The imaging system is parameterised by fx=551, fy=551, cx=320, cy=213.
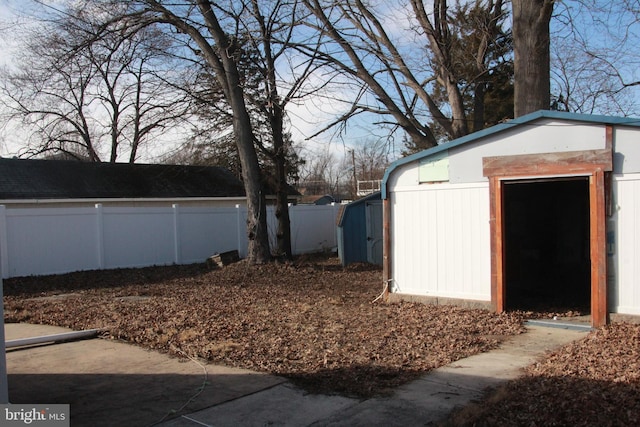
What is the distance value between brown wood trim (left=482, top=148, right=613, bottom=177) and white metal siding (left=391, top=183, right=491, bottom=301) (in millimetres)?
414

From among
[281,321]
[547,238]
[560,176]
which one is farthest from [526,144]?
[547,238]

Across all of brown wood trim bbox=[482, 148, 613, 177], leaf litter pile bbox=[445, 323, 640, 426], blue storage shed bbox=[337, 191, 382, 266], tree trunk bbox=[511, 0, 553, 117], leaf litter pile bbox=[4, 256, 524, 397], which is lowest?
leaf litter pile bbox=[4, 256, 524, 397]

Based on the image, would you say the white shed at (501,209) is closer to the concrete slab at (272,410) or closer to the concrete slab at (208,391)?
the concrete slab at (208,391)

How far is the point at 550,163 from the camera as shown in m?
8.51

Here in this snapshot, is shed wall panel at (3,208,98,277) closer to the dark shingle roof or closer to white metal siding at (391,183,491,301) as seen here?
the dark shingle roof

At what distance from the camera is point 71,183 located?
21.8 metres

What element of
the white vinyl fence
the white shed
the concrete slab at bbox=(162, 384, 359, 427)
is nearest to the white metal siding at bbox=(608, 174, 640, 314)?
the white shed

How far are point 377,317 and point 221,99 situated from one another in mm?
9886

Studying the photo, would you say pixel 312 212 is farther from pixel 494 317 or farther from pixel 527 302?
pixel 494 317

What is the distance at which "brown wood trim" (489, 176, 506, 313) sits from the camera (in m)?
8.94

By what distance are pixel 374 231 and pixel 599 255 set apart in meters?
9.21

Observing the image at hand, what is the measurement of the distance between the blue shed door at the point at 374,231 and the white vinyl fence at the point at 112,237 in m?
4.55

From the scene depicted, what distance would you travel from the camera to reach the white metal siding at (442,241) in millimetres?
9273

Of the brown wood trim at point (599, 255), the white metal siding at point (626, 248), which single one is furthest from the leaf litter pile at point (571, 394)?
the white metal siding at point (626, 248)
